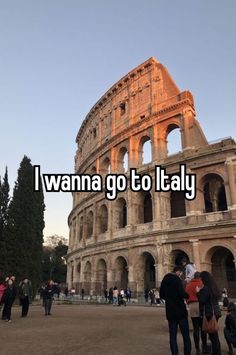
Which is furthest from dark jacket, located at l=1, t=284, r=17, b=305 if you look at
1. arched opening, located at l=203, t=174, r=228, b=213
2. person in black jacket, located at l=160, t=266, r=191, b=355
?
arched opening, located at l=203, t=174, r=228, b=213

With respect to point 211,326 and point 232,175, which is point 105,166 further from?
point 211,326

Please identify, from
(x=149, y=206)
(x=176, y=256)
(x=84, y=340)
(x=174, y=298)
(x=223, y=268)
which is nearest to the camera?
(x=174, y=298)

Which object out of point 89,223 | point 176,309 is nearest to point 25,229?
point 89,223

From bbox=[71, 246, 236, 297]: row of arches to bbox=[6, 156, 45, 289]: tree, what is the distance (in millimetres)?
7482

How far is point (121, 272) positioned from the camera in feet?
98.8

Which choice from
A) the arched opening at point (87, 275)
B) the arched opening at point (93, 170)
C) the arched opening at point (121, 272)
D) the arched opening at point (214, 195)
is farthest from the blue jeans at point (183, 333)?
the arched opening at point (93, 170)

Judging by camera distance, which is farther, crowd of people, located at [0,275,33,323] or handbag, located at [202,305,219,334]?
crowd of people, located at [0,275,33,323]

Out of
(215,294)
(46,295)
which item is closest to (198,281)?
(215,294)

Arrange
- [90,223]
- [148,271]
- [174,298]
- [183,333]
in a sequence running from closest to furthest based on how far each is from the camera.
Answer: [183,333]
[174,298]
[148,271]
[90,223]

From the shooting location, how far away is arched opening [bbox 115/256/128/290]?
2966 cm

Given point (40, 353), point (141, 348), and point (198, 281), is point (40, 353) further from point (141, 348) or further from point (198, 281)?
point (198, 281)

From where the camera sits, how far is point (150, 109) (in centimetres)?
3106

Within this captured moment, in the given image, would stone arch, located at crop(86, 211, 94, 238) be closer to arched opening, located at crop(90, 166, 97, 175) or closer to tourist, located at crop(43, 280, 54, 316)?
arched opening, located at crop(90, 166, 97, 175)

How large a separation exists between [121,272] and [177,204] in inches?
325
